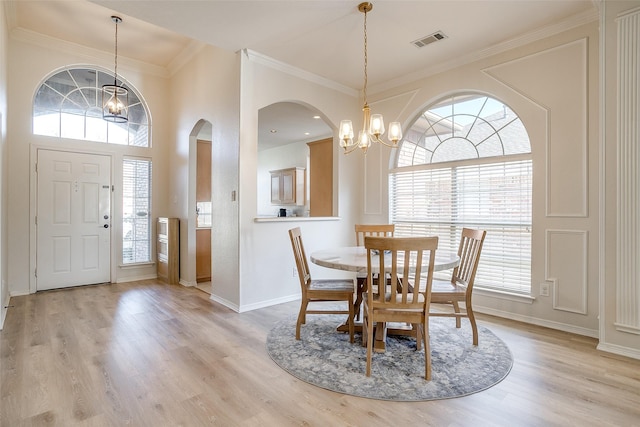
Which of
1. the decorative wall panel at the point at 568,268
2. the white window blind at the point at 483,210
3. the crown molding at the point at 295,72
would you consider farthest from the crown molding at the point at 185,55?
the decorative wall panel at the point at 568,268

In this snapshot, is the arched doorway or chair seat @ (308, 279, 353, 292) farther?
the arched doorway

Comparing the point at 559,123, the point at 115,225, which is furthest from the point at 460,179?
the point at 115,225

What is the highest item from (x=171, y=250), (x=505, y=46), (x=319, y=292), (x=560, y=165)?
(x=505, y=46)

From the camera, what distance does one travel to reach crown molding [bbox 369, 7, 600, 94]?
3.02m

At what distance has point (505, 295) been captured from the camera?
11.7 feet

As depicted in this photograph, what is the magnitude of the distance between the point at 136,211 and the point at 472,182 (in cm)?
501

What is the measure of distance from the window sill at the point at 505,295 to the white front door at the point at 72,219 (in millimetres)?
5257

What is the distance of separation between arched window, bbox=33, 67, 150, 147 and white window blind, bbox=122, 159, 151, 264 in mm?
413

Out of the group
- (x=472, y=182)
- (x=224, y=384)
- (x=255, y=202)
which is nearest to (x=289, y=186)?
(x=255, y=202)

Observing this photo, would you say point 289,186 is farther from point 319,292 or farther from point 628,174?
point 628,174

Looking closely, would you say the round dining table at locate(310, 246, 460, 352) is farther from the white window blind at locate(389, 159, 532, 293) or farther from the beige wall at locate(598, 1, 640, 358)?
the beige wall at locate(598, 1, 640, 358)

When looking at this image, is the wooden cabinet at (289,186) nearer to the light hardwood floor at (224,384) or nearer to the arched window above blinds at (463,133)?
the arched window above blinds at (463,133)

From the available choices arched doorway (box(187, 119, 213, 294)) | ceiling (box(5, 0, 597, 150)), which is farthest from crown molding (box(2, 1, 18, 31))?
arched doorway (box(187, 119, 213, 294))

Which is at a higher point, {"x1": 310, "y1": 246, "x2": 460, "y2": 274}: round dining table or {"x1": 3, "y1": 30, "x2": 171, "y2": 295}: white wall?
{"x1": 3, "y1": 30, "x2": 171, "y2": 295}: white wall
